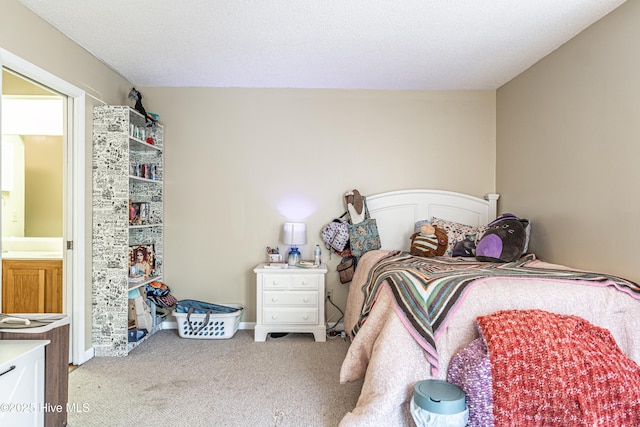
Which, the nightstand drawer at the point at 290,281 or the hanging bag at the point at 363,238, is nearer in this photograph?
the nightstand drawer at the point at 290,281

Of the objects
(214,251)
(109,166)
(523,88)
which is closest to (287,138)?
(214,251)

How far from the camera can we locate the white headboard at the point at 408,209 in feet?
12.4

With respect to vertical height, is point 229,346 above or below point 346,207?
below

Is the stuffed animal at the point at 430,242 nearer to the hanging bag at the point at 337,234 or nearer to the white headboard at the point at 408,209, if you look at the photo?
the white headboard at the point at 408,209

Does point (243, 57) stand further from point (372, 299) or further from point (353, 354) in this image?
point (353, 354)

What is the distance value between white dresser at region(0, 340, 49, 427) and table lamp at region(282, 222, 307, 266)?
2.06 m

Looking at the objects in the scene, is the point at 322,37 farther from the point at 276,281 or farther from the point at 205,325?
the point at 205,325

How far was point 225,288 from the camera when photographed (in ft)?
12.6

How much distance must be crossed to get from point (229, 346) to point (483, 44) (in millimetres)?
3139

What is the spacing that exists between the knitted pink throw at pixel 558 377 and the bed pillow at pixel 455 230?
1621 millimetres

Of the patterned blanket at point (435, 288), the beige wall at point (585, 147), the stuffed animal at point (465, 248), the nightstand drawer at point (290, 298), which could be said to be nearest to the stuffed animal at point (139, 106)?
the nightstand drawer at point (290, 298)

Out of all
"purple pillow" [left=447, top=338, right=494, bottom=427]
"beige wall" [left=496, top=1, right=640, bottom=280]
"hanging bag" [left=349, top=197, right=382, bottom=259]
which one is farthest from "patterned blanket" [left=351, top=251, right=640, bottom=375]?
"hanging bag" [left=349, top=197, right=382, bottom=259]

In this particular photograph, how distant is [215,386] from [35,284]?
1.94 m

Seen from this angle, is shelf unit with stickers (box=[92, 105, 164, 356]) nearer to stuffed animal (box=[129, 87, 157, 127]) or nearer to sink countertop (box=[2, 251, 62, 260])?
stuffed animal (box=[129, 87, 157, 127])
